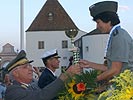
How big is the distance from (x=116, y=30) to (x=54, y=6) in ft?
223

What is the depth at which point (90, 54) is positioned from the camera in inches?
2420

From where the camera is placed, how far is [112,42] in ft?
12.9

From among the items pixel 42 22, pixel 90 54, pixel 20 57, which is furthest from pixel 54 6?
pixel 20 57

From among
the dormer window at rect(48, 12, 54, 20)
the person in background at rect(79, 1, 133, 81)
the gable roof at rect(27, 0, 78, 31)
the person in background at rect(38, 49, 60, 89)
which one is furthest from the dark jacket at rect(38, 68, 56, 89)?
the dormer window at rect(48, 12, 54, 20)

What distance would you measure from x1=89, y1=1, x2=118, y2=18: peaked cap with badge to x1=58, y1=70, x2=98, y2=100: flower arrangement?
0.62 metres

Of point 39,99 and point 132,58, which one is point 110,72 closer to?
point 132,58

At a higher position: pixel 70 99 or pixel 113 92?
pixel 113 92

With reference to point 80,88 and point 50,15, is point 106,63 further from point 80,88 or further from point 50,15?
point 50,15

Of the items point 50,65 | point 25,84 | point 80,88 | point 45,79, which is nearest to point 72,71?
point 80,88

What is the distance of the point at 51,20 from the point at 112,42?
214 ft

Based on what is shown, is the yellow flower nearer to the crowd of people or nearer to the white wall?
the crowd of people

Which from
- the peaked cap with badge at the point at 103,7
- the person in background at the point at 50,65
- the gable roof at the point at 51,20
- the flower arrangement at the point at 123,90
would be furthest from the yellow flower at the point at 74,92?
the gable roof at the point at 51,20

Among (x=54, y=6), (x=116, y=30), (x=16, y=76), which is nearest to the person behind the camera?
(x=116, y=30)

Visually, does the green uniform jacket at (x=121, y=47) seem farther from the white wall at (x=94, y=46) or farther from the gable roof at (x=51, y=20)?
the gable roof at (x=51, y=20)
